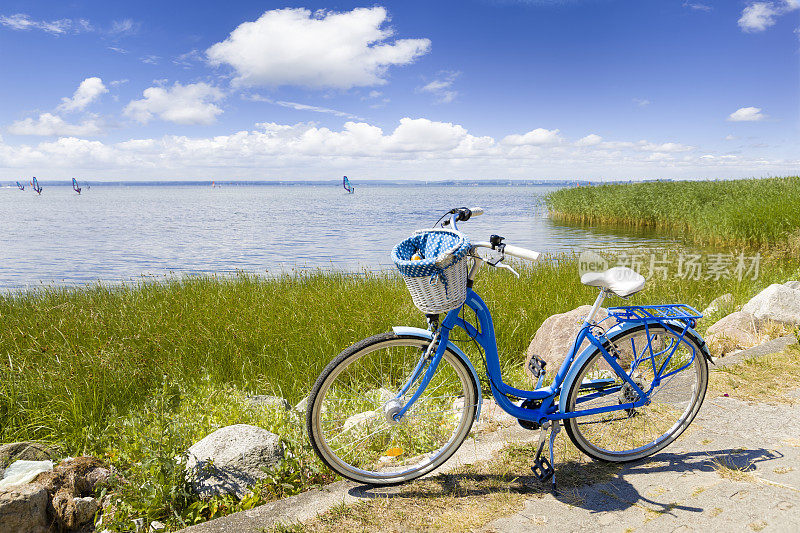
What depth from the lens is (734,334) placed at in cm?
566

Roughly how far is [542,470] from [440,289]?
1.28 m

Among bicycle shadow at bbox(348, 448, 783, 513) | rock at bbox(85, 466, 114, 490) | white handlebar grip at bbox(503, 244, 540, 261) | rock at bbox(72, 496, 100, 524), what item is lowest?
rock at bbox(72, 496, 100, 524)

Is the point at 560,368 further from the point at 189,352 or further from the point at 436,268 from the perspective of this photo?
the point at 189,352

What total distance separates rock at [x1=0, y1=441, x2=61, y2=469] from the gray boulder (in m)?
0.59

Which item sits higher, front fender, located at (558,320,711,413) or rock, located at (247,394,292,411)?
front fender, located at (558,320,711,413)

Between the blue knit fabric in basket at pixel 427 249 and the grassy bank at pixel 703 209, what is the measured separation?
13.3 m

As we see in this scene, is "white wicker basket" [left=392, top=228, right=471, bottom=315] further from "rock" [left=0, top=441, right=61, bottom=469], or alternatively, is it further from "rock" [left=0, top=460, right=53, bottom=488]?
"rock" [left=0, top=441, right=61, bottom=469]

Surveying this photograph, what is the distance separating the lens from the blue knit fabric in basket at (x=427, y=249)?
244 centimetres

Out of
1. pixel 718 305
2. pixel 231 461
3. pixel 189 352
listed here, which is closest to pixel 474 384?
pixel 231 461

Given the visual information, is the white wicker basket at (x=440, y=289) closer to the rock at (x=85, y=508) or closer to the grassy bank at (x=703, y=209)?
the rock at (x=85, y=508)

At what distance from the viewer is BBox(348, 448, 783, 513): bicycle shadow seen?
109 inches

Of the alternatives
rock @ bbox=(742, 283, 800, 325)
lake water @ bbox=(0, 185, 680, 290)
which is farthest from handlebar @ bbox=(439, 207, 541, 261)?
lake water @ bbox=(0, 185, 680, 290)

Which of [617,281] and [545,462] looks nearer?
[617,281]

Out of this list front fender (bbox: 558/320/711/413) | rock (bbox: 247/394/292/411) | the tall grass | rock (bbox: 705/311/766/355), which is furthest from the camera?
rock (bbox: 705/311/766/355)
